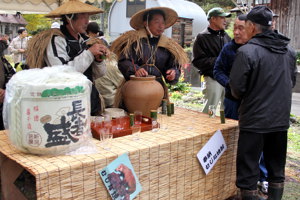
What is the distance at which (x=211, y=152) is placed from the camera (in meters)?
2.42

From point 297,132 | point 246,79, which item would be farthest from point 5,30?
point 246,79

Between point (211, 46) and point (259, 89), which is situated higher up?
point (211, 46)

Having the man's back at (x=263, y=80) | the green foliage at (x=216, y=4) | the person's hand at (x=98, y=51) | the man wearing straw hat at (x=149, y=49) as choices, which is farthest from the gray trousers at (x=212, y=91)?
the green foliage at (x=216, y=4)

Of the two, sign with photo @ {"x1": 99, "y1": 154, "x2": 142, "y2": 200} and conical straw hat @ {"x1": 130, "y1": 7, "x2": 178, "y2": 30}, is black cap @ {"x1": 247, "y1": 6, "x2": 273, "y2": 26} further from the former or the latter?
Result: sign with photo @ {"x1": 99, "y1": 154, "x2": 142, "y2": 200}

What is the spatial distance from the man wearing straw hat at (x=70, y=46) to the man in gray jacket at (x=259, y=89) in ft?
3.61

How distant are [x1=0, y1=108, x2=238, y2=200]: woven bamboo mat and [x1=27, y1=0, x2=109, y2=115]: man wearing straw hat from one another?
0.64 metres

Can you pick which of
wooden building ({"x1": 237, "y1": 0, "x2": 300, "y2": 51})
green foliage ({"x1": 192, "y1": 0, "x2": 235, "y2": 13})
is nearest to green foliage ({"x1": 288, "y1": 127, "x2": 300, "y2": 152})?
wooden building ({"x1": 237, "y1": 0, "x2": 300, "y2": 51})

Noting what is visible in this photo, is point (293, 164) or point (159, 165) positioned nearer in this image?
point (159, 165)

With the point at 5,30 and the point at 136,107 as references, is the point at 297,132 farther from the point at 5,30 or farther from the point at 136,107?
the point at 5,30

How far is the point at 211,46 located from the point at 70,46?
1.99 metres

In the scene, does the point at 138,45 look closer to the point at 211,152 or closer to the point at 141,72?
the point at 141,72

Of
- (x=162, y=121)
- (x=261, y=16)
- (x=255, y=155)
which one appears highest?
(x=261, y=16)

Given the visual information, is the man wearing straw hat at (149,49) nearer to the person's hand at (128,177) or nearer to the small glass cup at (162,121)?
the small glass cup at (162,121)

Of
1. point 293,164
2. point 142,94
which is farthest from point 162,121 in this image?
point 293,164
